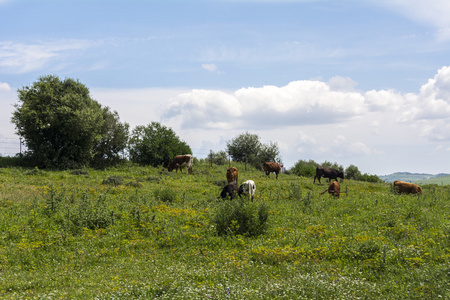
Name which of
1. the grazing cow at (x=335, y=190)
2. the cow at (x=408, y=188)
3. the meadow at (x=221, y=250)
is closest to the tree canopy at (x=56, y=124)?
the meadow at (x=221, y=250)

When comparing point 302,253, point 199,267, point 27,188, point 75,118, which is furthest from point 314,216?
point 75,118

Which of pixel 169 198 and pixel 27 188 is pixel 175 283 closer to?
pixel 169 198

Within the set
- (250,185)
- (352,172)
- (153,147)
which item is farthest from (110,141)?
(352,172)

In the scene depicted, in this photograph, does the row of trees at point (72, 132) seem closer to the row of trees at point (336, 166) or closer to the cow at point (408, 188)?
the row of trees at point (336, 166)

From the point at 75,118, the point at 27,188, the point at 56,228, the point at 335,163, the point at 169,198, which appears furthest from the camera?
the point at 335,163

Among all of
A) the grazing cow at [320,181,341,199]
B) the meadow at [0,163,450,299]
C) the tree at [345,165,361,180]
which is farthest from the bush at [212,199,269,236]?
the tree at [345,165,361,180]

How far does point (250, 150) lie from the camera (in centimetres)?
6309

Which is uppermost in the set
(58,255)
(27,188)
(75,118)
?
(75,118)

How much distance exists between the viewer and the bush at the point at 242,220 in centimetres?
1372

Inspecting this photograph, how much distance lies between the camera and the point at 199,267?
10.0 meters

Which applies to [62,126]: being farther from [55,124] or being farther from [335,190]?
[335,190]

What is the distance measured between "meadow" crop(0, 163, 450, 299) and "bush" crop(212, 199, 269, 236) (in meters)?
0.06

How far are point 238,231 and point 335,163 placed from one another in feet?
184

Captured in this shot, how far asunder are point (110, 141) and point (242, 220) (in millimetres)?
30355
